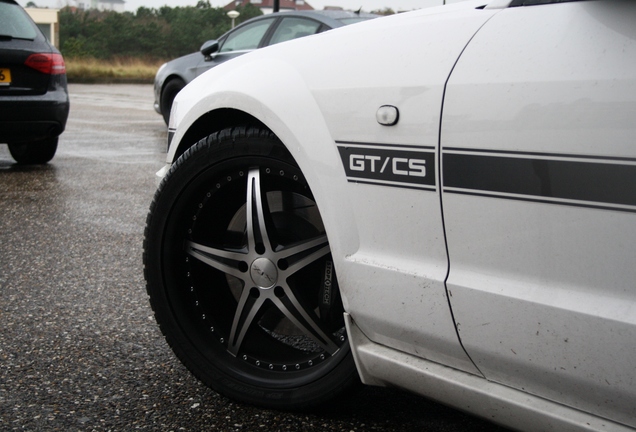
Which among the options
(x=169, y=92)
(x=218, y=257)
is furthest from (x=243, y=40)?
(x=218, y=257)

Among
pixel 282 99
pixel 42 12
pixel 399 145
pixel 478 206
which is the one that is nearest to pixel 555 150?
pixel 478 206

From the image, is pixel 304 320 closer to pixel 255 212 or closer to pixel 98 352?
pixel 255 212

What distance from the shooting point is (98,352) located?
3.03m

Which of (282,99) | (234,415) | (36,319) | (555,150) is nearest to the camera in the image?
(555,150)

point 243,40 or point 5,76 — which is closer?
point 5,76

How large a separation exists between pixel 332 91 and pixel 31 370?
1504 millimetres

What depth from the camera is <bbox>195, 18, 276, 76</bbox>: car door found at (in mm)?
10172

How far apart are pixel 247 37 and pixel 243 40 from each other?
6cm

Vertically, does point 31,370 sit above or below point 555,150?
below

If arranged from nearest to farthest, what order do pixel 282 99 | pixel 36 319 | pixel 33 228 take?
pixel 282 99 < pixel 36 319 < pixel 33 228

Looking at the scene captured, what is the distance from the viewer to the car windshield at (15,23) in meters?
7.46

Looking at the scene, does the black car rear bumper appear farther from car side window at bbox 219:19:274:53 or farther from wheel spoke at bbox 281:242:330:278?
wheel spoke at bbox 281:242:330:278

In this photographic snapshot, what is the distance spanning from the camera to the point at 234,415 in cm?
248

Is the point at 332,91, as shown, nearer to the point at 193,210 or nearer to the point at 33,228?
the point at 193,210
